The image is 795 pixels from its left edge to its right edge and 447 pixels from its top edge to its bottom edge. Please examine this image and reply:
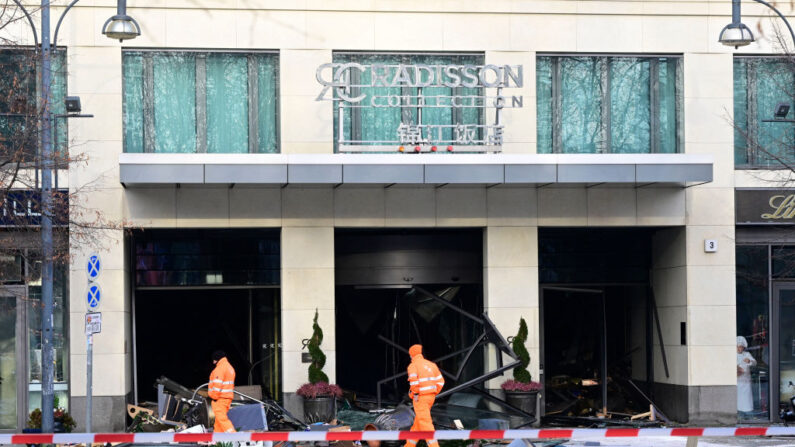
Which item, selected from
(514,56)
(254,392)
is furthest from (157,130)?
(514,56)

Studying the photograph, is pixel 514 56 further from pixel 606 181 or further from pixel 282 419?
pixel 282 419

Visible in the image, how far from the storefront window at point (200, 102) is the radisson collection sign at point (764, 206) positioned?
9.37m

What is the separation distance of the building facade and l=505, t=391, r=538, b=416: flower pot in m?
0.57

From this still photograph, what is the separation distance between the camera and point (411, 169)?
22.8 meters

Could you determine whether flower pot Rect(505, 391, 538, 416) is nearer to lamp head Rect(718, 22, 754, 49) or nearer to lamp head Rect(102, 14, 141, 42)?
lamp head Rect(718, 22, 754, 49)

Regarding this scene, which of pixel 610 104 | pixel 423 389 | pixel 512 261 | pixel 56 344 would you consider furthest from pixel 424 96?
pixel 56 344

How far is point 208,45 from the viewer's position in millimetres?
24219

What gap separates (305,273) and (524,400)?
193 inches

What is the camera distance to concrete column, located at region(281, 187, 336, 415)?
24344 mm

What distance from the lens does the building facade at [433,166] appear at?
2367 centimetres

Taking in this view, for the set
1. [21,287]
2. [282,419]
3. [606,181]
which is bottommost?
[282,419]

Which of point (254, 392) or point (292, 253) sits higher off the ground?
point (292, 253)

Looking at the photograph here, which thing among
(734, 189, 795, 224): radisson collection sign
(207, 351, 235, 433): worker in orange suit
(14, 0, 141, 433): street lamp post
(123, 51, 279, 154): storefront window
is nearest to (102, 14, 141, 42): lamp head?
(14, 0, 141, 433): street lamp post

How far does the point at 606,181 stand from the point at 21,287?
1129cm
